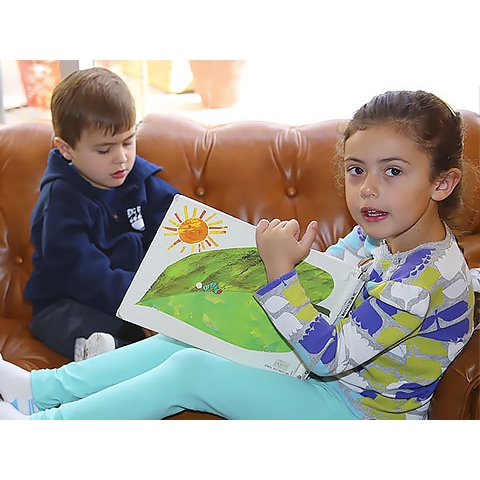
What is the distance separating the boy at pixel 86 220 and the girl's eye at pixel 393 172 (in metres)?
0.77

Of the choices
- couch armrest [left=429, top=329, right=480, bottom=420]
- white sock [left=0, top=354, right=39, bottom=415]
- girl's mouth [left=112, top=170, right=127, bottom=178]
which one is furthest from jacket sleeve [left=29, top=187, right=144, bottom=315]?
couch armrest [left=429, top=329, right=480, bottom=420]

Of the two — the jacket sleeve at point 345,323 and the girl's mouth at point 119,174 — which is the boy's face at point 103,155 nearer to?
the girl's mouth at point 119,174

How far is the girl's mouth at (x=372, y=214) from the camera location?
1.24m

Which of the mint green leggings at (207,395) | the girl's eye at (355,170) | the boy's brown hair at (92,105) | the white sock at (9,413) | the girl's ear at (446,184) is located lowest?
the white sock at (9,413)

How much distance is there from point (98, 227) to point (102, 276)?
5.8 inches

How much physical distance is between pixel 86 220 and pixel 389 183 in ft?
2.78

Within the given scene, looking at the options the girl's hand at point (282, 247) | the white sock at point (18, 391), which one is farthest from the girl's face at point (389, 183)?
the white sock at point (18, 391)

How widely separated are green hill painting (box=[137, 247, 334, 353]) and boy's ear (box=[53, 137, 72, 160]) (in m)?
0.62

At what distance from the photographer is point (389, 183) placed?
1223 mm

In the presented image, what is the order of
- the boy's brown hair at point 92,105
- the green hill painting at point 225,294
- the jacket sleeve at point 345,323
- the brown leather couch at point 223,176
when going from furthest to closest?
the brown leather couch at point 223,176 < the boy's brown hair at point 92,105 < the green hill painting at point 225,294 < the jacket sleeve at point 345,323

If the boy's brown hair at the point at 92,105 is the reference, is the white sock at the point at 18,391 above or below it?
below

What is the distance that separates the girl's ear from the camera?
126cm

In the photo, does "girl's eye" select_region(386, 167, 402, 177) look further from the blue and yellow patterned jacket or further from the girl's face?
the blue and yellow patterned jacket

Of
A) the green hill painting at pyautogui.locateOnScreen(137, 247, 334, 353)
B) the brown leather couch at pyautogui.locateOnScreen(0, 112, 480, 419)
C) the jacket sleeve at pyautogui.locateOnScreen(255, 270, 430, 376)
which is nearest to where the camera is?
the jacket sleeve at pyautogui.locateOnScreen(255, 270, 430, 376)
